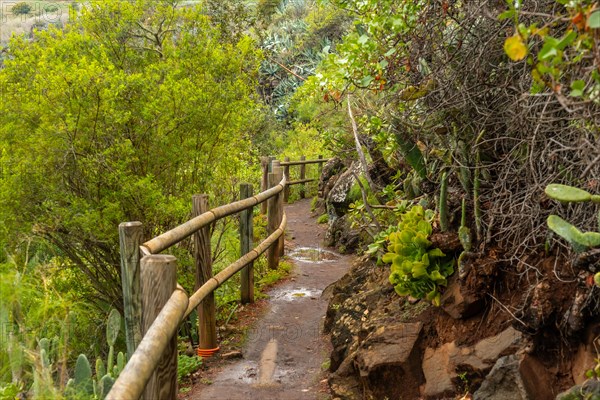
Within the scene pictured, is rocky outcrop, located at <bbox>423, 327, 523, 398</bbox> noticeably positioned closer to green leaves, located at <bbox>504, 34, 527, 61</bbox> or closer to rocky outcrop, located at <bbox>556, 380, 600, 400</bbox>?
rocky outcrop, located at <bbox>556, 380, 600, 400</bbox>

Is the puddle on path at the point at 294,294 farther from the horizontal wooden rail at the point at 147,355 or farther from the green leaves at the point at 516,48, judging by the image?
the green leaves at the point at 516,48

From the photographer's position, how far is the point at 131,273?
12.9ft

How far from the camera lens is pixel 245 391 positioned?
15.7 ft

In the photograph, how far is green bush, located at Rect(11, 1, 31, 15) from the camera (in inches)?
2051

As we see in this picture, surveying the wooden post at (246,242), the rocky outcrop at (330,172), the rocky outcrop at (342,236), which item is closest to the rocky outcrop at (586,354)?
the wooden post at (246,242)

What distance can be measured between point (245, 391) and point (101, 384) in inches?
53.2

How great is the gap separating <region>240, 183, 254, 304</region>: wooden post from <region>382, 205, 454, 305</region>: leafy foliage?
8.19 feet

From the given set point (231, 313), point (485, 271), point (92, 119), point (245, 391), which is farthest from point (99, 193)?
point (485, 271)

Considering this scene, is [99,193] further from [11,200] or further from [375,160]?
[375,160]

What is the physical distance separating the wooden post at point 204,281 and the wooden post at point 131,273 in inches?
53.0

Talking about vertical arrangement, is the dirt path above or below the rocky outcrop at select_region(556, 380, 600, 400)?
below

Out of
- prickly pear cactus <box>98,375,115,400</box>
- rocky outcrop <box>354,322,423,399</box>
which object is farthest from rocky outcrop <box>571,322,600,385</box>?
prickly pear cactus <box>98,375,115,400</box>

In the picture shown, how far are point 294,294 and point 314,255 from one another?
7.08 feet

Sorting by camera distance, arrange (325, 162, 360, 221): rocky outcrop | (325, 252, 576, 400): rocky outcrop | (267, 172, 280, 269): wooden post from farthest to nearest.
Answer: (325, 162, 360, 221): rocky outcrop
(267, 172, 280, 269): wooden post
(325, 252, 576, 400): rocky outcrop
